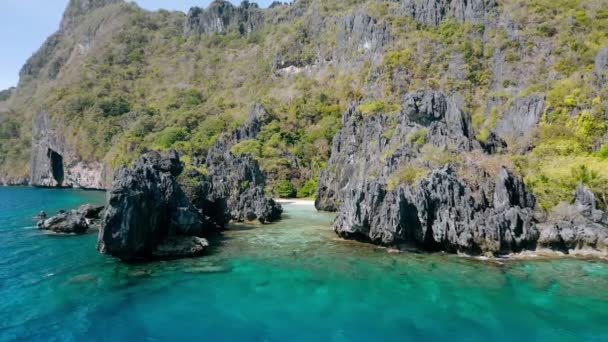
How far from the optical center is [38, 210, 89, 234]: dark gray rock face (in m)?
44.5

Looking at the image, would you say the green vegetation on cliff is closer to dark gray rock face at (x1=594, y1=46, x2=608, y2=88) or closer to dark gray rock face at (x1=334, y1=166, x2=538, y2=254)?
dark gray rock face at (x1=594, y1=46, x2=608, y2=88)

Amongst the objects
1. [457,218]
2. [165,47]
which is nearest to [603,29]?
[457,218]

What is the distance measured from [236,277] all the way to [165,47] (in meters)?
187

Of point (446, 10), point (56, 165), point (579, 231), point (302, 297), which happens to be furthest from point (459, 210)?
point (56, 165)

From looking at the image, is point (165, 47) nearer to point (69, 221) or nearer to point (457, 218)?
point (69, 221)

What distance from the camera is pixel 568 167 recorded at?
3888cm

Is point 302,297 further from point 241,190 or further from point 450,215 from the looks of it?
point 241,190

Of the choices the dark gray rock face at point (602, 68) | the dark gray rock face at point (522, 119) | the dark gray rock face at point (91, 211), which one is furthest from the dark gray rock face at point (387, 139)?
the dark gray rock face at point (91, 211)

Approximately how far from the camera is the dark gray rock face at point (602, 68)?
57.9 metres

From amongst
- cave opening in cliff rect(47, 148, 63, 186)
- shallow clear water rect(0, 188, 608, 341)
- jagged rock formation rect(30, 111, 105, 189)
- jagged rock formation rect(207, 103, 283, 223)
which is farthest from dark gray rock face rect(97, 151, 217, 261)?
cave opening in cliff rect(47, 148, 63, 186)

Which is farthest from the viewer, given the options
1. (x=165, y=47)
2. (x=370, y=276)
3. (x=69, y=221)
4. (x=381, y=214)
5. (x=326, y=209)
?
(x=165, y=47)

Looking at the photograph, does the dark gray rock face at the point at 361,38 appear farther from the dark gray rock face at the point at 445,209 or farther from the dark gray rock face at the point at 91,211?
the dark gray rock face at the point at 91,211

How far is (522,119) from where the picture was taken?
58312mm

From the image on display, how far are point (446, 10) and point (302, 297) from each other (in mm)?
108017
